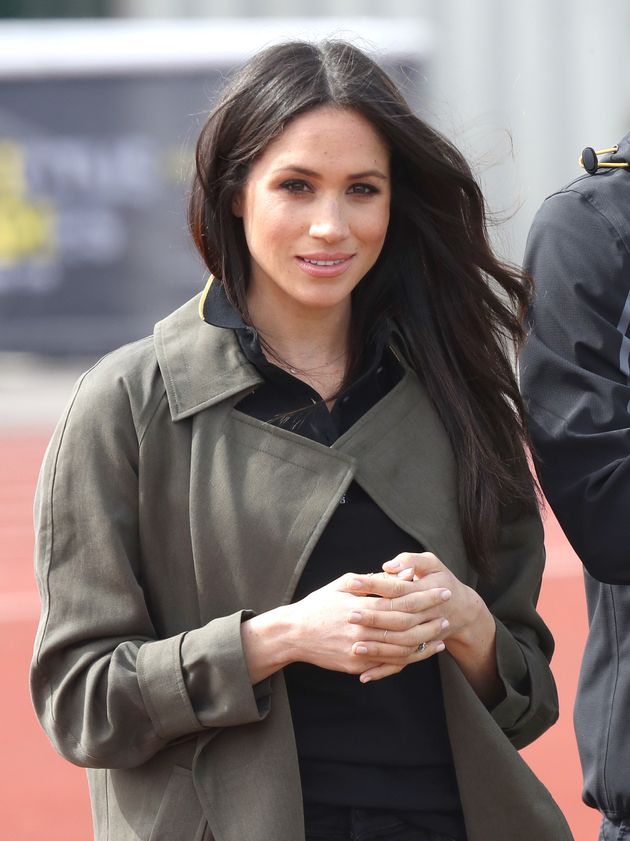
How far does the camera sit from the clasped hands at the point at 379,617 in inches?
82.4

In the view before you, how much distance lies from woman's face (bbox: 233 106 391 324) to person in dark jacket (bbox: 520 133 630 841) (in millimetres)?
318

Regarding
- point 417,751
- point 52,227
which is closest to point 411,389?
point 417,751

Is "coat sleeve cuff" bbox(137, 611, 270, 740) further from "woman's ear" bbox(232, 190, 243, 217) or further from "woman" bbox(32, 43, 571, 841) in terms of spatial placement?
"woman's ear" bbox(232, 190, 243, 217)

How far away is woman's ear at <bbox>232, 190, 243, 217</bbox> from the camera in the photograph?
7.91 ft

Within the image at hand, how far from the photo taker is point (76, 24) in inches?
595

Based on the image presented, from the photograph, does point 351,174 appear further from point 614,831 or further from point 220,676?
point 614,831

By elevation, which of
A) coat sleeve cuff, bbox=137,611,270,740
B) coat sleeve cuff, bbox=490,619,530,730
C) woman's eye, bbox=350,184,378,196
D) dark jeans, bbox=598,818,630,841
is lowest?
dark jeans, bbox=598,818,630,841

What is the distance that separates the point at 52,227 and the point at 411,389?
1305 centimetres

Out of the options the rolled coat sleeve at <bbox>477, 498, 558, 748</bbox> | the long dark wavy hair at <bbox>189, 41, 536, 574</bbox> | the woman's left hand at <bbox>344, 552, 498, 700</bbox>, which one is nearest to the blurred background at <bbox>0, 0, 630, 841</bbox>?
the long dark wavy hair at <bbox>189, 41, 536, 574</bbox>

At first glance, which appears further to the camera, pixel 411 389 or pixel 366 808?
pixel 411 389

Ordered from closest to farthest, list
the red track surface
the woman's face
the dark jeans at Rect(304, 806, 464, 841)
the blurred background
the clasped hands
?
the clasped hands
the dark jeans at Rect(304, 806, 464, 841)
the woman's face
the red track surface
the blurred background

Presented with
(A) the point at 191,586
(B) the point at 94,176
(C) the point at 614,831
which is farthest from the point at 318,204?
(B) the point at 94,176

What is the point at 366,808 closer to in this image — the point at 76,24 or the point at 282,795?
the point at 282,795

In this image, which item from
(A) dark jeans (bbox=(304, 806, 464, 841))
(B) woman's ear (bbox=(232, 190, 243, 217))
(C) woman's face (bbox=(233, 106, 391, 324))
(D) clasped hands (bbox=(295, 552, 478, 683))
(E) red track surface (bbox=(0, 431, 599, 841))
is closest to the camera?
(D) clasped hands (bbox=(295, 552, 478, 683))
